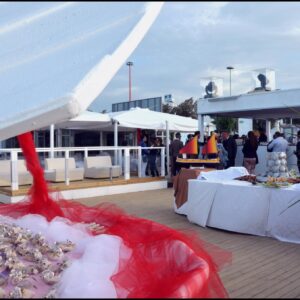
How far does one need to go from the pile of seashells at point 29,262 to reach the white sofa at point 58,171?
6684 mm

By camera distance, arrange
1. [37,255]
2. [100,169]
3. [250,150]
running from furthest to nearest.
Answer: [100,169]
[250,150]
[37,255]

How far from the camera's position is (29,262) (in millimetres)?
4246

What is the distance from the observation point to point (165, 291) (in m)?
2.27

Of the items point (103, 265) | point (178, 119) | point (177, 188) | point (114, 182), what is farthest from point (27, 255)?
point (178, 119)

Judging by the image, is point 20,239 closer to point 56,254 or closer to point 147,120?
point 56,254

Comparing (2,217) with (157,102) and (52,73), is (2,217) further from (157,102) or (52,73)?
(157,102)

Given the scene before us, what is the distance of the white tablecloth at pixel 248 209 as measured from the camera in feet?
20.4

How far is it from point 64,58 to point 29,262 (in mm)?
2363

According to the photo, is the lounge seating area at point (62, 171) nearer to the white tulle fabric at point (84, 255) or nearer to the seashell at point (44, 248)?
the white tulle fabric at point (84, 255)

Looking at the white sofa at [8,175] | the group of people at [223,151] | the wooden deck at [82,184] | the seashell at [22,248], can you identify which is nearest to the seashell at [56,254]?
the seashell at [22,248]

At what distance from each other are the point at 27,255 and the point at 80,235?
644mm

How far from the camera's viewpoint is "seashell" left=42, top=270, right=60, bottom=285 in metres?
3.57

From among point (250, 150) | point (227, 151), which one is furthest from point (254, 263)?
point (227, 151)

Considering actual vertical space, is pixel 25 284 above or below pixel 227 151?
below
